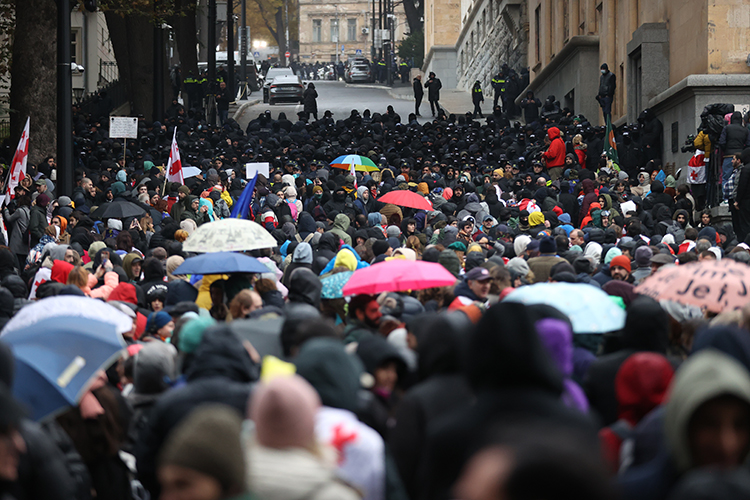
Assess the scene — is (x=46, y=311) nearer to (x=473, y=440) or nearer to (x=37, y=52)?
(x=473, y=440)

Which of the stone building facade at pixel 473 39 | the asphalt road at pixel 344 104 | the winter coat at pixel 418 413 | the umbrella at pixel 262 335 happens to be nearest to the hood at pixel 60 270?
the umbrella at pixel 262 335

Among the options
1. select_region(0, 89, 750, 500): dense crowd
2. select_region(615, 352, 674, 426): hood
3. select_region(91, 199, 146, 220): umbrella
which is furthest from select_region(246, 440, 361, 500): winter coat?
select_region(91, 199, 146, 220): umbrella

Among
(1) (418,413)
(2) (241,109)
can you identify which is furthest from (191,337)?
(2) (241,109)

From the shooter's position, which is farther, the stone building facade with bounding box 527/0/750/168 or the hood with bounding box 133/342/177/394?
the stone building facade with bounding box 527/0/750/168

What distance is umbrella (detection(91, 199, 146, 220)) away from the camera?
15.4m

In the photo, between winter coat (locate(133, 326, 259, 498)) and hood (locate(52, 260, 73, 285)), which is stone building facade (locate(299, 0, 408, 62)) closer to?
hood (locate(52, 260, 73, 285))

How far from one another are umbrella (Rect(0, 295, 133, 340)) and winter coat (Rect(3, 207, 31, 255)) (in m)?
9.75

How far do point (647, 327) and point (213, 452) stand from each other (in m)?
2.88

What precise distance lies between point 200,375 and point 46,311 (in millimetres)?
1853

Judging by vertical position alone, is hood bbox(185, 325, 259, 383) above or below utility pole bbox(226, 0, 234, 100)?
below

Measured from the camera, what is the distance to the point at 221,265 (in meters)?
9.23

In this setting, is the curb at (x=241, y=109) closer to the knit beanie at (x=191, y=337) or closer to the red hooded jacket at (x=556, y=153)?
the red hooded jacket at (x=556, y=153)

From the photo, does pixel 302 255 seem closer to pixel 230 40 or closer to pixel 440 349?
pixel 440 349

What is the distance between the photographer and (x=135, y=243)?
14594mm
